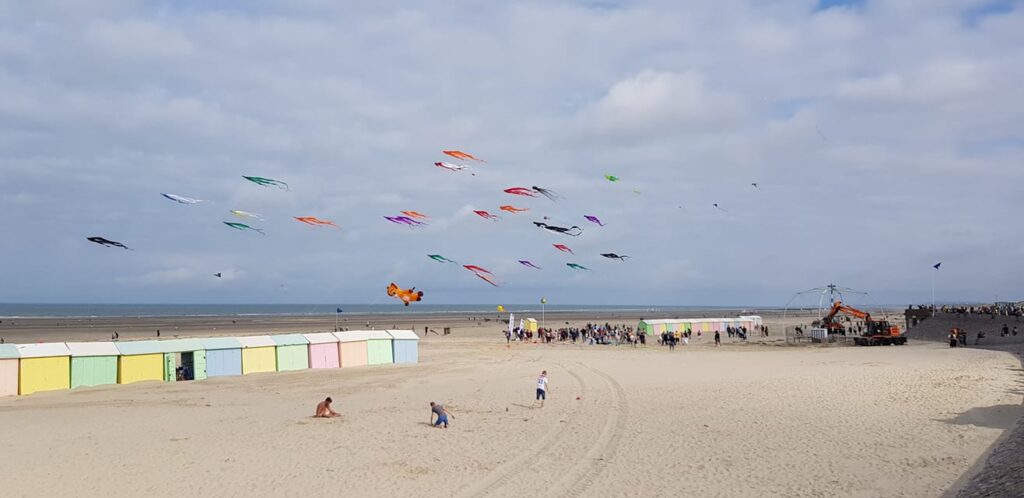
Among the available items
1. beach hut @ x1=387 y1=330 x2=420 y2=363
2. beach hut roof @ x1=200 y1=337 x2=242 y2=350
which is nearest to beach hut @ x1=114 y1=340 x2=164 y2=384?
beach hut roof @ x1=200 y1=337 x2=242 y2=350

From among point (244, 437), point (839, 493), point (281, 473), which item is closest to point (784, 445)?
point (839, 493)

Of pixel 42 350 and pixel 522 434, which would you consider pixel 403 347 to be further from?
pixel 522 434

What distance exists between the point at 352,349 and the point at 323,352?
1163 millimetres

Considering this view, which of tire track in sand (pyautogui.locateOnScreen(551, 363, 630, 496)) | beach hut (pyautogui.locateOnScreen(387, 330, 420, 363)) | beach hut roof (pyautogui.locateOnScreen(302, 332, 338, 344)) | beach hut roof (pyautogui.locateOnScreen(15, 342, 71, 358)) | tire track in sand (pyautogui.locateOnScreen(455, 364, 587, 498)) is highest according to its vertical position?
beach hut roof (pyautogui.locateOnScreen(15, 342, 71, 358))

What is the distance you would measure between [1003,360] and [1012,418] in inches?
601

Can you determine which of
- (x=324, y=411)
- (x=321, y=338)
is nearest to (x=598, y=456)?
(x=324, y=411)

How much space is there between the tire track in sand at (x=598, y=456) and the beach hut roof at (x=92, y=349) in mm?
16120

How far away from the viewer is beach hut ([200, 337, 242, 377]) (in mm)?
24188

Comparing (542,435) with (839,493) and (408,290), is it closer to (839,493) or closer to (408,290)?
(839,493)

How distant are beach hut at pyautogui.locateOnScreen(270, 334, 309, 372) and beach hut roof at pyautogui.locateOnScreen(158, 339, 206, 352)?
288 cm

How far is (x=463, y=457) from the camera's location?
41.1 ft

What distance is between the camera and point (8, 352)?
20156 mm

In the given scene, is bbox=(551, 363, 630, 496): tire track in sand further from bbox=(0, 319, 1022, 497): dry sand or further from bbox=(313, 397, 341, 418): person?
bbox=(313, 397, 341, 418): person

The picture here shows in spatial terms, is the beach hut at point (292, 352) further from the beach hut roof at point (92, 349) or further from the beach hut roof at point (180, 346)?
the beach hut roof at point (92, 349)
